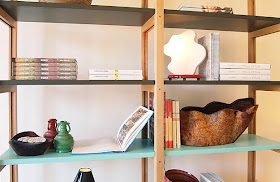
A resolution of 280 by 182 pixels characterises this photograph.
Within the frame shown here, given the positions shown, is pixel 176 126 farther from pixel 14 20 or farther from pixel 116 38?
pixel 14 20

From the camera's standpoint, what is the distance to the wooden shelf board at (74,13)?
45.4 inches

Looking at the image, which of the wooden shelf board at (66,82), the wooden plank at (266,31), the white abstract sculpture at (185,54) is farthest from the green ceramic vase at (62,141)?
the wooden plank at (266,31)

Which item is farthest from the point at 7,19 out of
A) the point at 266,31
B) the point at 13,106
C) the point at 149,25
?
the point at 266,31

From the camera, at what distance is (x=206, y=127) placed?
54.1 inches

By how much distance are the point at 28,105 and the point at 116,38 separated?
2.09ft

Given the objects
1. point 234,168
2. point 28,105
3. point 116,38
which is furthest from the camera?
point 234,168


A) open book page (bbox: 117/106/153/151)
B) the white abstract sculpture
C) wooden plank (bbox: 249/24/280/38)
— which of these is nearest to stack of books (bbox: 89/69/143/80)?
open book page (bbox: 117/106/153/151)

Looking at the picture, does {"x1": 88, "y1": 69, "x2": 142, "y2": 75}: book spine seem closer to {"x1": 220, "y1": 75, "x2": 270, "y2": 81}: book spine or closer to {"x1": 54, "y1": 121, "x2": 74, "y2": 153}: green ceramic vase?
{"x1": 54, "y1": 121, "x2": 74, "y2": 153}: green ceramic vase

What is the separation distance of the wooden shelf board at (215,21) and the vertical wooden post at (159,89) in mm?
55

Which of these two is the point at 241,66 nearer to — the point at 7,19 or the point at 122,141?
the point at 122,141

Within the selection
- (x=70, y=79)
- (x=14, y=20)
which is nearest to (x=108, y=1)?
(x=14, y=20)

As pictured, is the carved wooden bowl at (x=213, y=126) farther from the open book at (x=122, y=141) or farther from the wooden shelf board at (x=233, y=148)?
the open book at (x=122, y=141)

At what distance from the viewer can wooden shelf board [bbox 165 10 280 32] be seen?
4.32 feet

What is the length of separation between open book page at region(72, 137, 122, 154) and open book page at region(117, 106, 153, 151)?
38 millimetres
